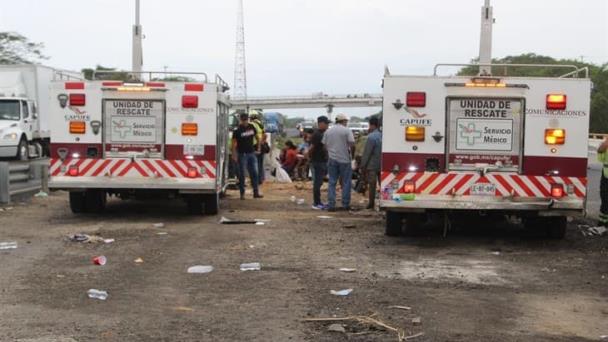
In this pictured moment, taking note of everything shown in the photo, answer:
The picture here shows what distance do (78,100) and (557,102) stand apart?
7.18 meters

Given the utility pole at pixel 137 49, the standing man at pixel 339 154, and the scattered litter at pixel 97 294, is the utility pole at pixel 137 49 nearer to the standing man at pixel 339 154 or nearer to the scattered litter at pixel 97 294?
the standing man at pixel 339 154

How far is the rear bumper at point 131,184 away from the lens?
A: 12.0 m

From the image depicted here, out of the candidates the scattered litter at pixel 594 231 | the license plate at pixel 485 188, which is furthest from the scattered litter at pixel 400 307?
the scattered litter at pixel 594 231

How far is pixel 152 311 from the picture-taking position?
6426 mm

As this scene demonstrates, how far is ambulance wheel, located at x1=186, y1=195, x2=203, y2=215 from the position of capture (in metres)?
12.9

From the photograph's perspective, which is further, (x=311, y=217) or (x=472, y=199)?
(x=311, y=217)

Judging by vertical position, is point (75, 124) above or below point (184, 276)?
above

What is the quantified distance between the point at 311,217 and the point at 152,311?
22.0 feet

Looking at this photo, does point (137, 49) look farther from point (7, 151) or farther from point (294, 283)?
point (294, 283)

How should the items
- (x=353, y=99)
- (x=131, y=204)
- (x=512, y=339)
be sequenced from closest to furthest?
(x=512, y=339) < (x=131, y=204) < (x=353, y=99)

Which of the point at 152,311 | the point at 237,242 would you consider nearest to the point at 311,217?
the point at 237,242

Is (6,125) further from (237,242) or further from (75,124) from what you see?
(237,242)

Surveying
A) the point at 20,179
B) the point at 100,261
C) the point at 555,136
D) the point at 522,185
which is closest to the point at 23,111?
the point at 20,179

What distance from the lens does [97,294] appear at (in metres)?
6.96
